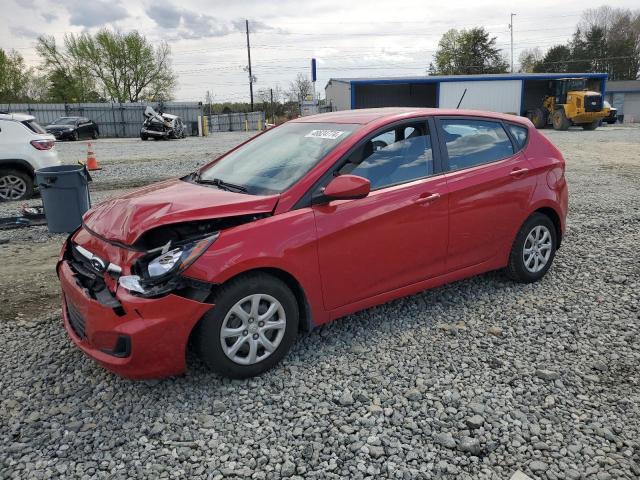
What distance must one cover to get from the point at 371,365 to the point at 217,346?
1065mm

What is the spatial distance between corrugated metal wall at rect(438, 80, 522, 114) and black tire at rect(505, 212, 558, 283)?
126ft

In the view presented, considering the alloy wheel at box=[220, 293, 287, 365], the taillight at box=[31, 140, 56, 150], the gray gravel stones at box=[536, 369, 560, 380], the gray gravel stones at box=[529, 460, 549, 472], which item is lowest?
the gray gravel stones at box=[529, 460, 549, 472]

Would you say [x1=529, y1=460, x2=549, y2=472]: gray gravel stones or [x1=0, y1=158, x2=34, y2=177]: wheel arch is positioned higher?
[x1=0, y1=158, x2=34, y2=177]: wheel arch

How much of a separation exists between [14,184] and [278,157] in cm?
783

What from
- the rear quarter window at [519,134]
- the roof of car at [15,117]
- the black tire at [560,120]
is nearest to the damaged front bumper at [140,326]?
the rear quarter window at [519,134]

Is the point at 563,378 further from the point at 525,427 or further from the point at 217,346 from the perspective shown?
the point at 217,346

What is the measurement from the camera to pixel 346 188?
3.52m

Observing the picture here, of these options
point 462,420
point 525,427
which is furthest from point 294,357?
point 525,427

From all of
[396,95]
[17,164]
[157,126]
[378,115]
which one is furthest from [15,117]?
[396,95]

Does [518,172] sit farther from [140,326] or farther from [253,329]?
[140,326]

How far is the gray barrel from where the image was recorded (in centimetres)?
721

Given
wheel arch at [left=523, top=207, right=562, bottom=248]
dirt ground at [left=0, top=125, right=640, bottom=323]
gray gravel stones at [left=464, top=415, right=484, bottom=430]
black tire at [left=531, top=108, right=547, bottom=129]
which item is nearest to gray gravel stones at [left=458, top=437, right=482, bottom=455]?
gray gravel stones at [left=464, top=415, right=484, bottom=430]

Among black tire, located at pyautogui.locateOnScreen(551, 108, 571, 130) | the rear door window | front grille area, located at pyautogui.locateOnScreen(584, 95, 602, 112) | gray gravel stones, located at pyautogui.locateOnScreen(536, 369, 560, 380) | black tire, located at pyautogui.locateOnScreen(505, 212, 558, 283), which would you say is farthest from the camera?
black tire, located at pyautogui.locateOnScreen(551, 108, 571, 130)

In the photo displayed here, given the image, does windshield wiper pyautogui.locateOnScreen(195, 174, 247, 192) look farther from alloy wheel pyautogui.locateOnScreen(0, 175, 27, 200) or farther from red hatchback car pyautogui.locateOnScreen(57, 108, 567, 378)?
alloy wheel pyautogui.locateOnScreen(0, 175, 27, 200)
